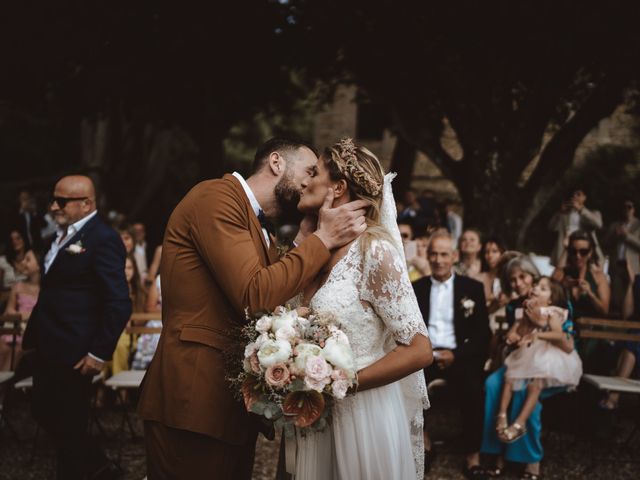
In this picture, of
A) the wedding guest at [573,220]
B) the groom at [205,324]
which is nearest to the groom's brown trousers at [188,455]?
the groom at [205,324]

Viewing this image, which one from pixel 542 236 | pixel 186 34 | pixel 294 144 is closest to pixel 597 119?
pixel 186 34

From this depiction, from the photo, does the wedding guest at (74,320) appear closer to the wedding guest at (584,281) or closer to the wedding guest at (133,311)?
the wedding guest at (133,311)

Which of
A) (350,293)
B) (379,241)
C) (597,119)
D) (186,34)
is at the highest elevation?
(186,34)

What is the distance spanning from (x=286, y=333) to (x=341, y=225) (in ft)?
1.74

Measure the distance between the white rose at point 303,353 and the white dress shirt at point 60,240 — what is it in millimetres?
2662

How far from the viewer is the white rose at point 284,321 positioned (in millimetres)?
2576

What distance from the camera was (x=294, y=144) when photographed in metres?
3.26

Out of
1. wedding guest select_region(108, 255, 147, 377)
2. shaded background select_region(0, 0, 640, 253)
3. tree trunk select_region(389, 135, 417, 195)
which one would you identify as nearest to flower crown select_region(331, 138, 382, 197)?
wedding guest select_region(108, 255, 147, 377)

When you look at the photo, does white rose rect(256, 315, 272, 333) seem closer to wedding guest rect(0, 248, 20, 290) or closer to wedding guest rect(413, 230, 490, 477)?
wedding guest rect(413, 230, 490, 477)

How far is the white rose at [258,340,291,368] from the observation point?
249 centimetres

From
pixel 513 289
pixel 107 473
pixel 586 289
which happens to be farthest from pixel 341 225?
pixel 586 289

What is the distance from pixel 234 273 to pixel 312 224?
594mm

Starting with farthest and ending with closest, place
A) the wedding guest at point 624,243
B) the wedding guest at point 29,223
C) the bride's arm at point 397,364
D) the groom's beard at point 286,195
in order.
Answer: the wedding guest at point 29,223 < the wedding guest at point 624,243 < the groom's beard at point 286,195 < the bride's arm at point 397,364

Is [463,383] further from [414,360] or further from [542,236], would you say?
[542,236]
